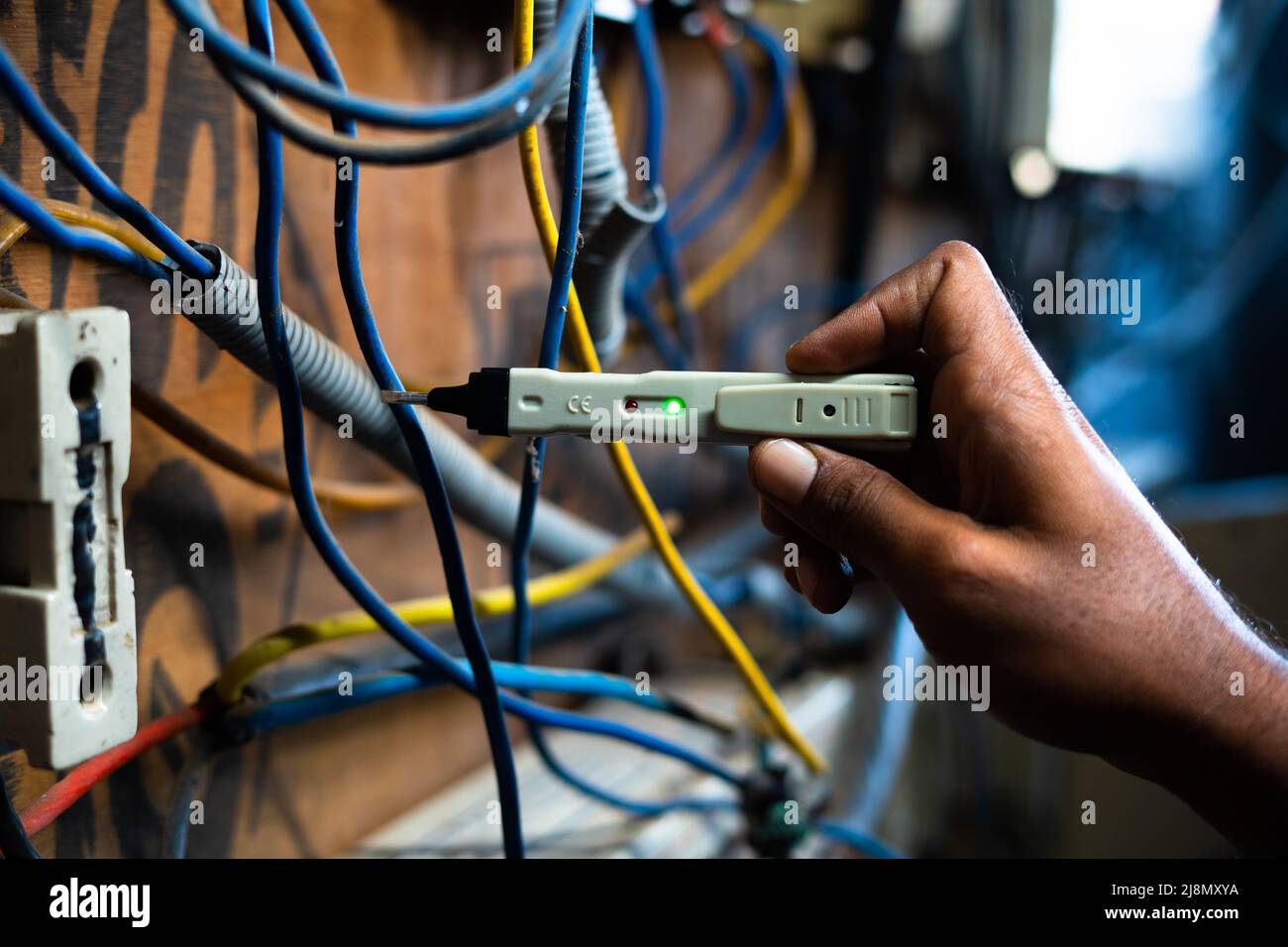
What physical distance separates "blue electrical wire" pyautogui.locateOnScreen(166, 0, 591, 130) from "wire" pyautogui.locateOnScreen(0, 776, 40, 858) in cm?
31

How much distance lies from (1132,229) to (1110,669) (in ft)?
5.01

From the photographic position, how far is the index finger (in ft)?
1.35

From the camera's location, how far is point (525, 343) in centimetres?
76

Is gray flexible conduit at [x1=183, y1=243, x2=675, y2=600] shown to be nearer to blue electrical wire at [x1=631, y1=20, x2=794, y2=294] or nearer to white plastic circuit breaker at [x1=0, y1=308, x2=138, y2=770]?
white plastic circuit breaker at [x1=0, y1=308, x2=138, y2=770]

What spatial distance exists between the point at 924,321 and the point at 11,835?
18.1 inches

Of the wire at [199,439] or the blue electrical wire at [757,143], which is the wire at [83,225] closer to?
the wire at [199,439]

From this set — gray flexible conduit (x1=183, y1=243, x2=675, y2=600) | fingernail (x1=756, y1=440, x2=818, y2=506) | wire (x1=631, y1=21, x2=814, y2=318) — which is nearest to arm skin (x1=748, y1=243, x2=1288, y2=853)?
fingernail (x1=756, y1=440, x2=818, y2=506)

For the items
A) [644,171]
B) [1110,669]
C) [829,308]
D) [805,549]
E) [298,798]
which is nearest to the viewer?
[1110,669]

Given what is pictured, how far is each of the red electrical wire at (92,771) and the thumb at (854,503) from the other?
29 cm

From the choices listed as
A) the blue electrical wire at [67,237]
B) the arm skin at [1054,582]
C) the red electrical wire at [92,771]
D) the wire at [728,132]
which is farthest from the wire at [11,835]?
the wire at [728,132]

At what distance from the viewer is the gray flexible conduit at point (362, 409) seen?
1.30 ft

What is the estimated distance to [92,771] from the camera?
42cm
